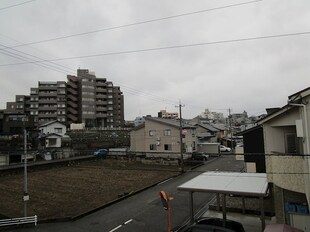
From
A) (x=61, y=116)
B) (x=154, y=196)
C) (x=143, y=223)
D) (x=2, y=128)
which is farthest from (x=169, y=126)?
(x=61, y=116)

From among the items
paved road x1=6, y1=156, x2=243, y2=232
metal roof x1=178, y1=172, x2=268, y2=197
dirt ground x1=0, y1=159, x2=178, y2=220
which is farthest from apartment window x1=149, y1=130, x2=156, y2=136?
metal roof x1=178, y1=172, x2=268, y2=197

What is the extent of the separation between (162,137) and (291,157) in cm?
3093

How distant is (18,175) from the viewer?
29828 millimetres

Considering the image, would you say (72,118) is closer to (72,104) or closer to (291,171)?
(72,104)

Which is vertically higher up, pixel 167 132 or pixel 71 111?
pixel 71 111

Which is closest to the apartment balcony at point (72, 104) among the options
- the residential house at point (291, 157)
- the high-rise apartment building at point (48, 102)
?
the high-rise apartment building at point (48, 102)

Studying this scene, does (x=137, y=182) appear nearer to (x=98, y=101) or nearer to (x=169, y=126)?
(x=169, y=126)

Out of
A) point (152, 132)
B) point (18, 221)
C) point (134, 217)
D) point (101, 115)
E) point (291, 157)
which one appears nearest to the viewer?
point (291, 157)

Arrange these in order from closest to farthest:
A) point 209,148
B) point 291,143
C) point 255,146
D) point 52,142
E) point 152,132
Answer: point 291,143, point 255,146, point 152,132, point 209,148, point 52,142

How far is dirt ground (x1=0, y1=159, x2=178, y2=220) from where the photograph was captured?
1692 cm

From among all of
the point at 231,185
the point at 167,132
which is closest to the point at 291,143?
the point at 231,185

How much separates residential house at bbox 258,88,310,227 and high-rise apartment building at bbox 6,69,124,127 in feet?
217

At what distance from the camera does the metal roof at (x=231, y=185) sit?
419 inches

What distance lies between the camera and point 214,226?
10062 millimetres
